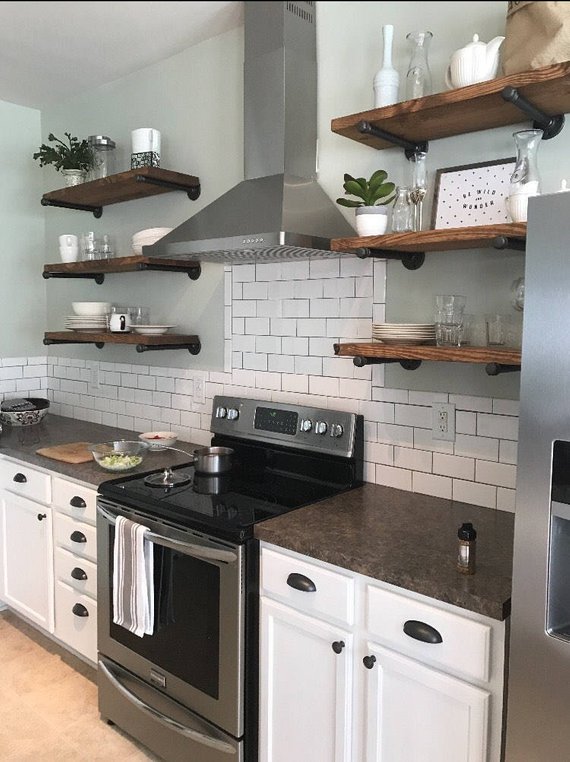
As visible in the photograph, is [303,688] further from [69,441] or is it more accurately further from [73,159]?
[73,159]

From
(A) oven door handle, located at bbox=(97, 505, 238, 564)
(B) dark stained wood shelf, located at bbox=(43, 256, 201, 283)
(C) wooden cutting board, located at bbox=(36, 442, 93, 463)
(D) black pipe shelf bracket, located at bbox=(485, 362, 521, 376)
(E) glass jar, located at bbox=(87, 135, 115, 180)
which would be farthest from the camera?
(E) glass jar, located at bbox=(87, 135, 115, 180)

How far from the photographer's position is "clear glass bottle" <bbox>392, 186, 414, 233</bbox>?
201 cm

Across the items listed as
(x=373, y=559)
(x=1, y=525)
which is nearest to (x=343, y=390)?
(x=373, y=559)

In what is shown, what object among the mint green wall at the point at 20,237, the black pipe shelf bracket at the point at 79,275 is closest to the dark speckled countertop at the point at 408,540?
the black pipe shelf bracket at the point at 79,275

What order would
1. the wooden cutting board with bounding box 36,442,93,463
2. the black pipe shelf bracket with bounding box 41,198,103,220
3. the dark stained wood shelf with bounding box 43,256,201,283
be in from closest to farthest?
the wooden cutting board with bounding box 36,442,93,463 → the dark stained wood shelf with bounding box 43,256,201,283 → the black pipe shelf bracket with bounding box 41,198,103,220

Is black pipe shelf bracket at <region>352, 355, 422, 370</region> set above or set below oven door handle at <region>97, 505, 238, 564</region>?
above

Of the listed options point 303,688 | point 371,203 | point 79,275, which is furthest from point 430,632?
point 79,275

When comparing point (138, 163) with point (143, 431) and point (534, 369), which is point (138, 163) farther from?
point (534, 369)

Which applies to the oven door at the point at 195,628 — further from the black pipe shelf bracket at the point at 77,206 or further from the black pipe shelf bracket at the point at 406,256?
the black pipe shelf bracket at the point at 77,206

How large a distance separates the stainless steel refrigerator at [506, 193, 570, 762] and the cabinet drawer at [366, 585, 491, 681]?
15cm

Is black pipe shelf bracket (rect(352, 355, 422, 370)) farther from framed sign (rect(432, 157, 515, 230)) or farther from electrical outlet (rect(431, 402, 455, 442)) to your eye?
framed sign (rect(432, 157, 515, 230))

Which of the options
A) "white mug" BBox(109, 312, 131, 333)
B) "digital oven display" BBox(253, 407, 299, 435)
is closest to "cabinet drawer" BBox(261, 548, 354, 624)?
"digital oven display" BBox(253, 407, 299, 435)

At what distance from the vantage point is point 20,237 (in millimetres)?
3684

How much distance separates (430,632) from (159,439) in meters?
1.66
